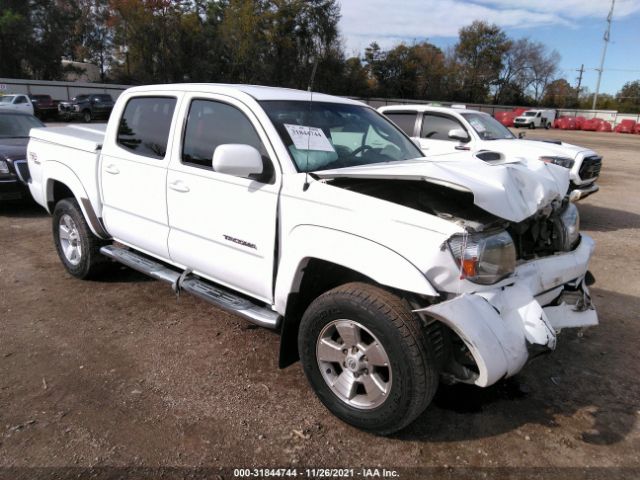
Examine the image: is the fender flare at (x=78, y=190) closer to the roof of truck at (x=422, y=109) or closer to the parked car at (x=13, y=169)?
the parked car at (x=13, y=169)

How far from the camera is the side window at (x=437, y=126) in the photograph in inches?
338

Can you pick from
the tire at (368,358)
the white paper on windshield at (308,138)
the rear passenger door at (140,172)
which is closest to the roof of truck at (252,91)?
the rear passenger door at (140,172)

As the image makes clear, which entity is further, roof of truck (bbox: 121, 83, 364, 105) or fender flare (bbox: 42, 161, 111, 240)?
fender flare (bbox: 42, 161, 111, 240)

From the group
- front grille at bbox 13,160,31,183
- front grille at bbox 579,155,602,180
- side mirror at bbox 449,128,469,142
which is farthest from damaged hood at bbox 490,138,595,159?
front grille at bbox 13,160,31,183

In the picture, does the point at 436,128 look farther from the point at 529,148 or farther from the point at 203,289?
the point at 203,289

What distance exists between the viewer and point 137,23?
43531mm

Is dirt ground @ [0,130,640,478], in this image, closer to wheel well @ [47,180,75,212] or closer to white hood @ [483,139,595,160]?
wheel well @ [47,180,75,212]

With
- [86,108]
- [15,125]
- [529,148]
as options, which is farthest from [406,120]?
[86,108]

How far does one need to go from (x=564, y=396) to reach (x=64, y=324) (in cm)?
392

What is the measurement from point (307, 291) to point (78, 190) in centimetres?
286

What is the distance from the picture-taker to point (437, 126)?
8641mm

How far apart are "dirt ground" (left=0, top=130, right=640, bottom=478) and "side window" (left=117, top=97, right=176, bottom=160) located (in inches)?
57.4

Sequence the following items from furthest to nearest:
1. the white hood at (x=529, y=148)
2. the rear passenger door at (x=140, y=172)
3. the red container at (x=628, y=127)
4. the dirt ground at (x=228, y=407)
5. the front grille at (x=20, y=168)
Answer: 1. the red container at (x=628, y=127)
2. the white hood at (x=529, y=148)
3. the front grille at (x=20, y=168)
4. the rear passenger door at (x=140, y=172)
5. the dirt ground at (x=228, y=407)

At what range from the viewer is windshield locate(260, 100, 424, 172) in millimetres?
3262
